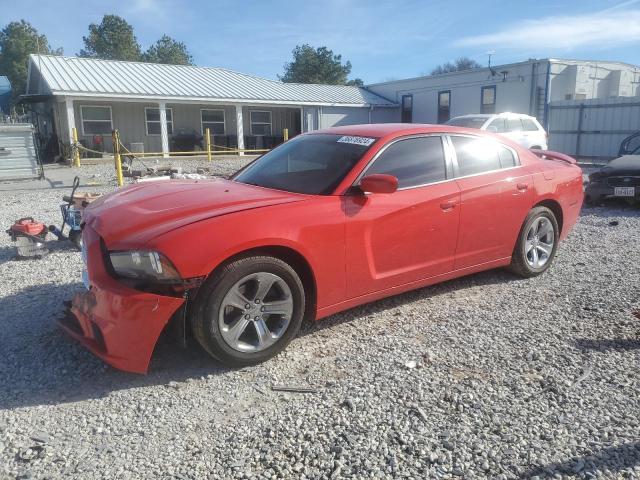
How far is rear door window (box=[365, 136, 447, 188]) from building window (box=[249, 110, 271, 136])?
23.6m

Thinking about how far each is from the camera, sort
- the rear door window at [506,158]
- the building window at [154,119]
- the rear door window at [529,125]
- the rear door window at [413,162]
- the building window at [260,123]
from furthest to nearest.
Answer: the building window at [260,123]
the building window at [154,119]
the rear door window at [529,125]
the rear door window at [506,158]
the rear door window at [413,162]

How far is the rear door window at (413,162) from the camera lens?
13.1 ft

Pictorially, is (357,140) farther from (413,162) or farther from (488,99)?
(488,99)

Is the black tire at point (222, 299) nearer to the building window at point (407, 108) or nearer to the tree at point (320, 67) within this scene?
the building window at point (407, 108)

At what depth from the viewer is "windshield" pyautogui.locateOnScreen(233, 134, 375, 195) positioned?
12.6ft

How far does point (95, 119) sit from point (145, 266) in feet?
71.0

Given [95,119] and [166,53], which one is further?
[166,53]

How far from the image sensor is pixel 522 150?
505 cm

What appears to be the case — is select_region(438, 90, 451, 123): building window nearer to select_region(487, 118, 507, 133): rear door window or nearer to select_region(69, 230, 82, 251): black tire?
select_region(487, 118, 507, 133): rear door window

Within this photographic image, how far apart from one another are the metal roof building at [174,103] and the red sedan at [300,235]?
60.0 ft

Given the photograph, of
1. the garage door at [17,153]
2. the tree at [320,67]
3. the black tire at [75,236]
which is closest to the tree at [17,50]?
the tree at [320,67]

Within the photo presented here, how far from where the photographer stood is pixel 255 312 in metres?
3.27

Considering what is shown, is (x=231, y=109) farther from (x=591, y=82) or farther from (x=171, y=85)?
(x=591, y=82)

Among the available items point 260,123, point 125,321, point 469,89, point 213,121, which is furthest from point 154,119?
point 125,321
